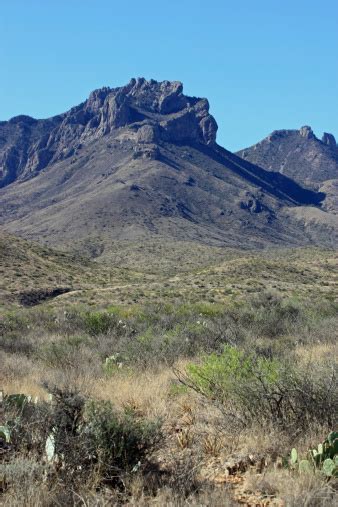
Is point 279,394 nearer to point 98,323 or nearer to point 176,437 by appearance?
point 176,437

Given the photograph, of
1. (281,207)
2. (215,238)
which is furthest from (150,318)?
(281,207)

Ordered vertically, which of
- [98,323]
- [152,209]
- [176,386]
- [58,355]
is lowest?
[98,323]

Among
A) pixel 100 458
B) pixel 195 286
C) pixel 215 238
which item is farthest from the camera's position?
pixel 215 238

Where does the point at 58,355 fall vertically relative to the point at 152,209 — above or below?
below

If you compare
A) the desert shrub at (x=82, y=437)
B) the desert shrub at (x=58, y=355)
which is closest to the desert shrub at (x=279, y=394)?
the desert shrub at (x=82, y=437)

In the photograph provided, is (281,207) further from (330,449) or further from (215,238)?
(330,449)


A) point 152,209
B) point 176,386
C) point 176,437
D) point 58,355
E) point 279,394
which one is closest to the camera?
point 279,394

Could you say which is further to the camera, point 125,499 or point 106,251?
point 106,251

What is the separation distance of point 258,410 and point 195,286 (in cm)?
3630

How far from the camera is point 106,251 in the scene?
104 meters

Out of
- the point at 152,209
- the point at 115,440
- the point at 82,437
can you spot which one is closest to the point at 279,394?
the point at 115,440

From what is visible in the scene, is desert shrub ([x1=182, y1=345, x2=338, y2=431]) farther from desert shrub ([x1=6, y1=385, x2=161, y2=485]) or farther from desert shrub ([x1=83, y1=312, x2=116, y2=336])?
desert shrub ([x1=83, y1=312, x2=116, y2=336])

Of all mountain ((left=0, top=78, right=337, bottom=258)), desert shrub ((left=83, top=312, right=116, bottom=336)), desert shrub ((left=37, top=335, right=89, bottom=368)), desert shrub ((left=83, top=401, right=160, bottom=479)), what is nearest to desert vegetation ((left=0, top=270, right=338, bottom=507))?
desert shrub ((left=83, top=401, right=160, bottom=479))

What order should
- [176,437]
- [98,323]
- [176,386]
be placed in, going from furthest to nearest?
[98,323] → [176,386] → [176,437]
